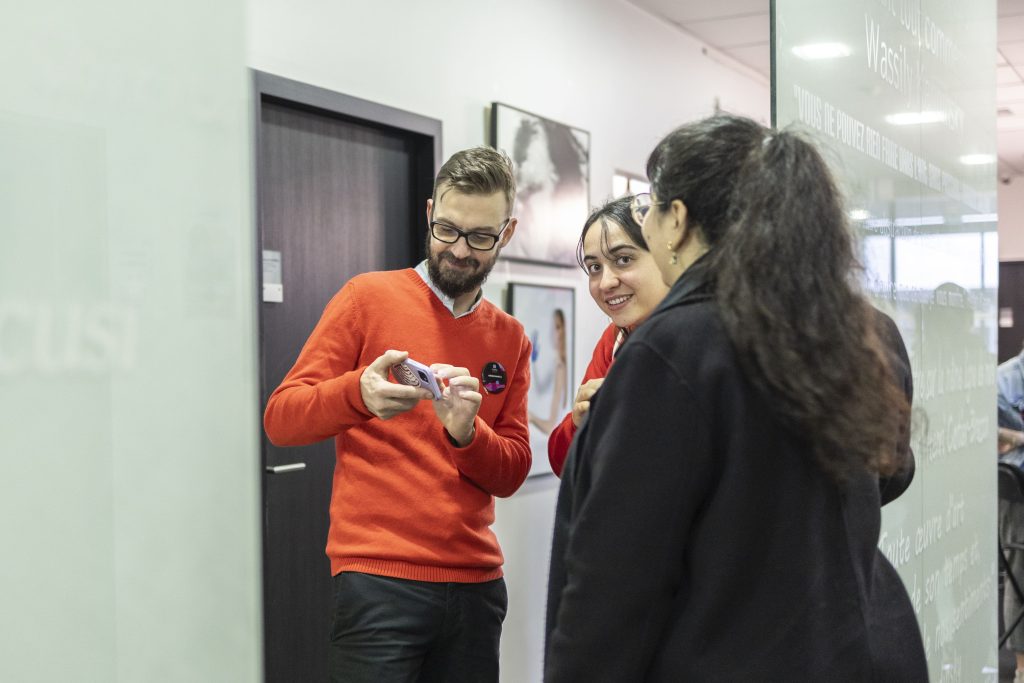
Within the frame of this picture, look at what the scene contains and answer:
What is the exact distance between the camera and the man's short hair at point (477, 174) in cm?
193

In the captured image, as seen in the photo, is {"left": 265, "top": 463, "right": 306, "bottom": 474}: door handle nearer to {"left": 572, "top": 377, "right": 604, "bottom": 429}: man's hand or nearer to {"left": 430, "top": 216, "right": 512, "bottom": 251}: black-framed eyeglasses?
{"left": 430, "top": 216, "right": 512, "bottom": 251}: black-framed eyeglasses

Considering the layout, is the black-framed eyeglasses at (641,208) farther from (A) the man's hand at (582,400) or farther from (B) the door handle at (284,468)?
(B) the door handle at (284,468)

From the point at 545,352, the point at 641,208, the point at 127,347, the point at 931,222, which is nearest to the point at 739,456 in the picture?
the point at 641,208

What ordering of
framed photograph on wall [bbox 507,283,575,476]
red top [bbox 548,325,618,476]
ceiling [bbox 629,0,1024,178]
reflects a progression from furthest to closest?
ceiling [bbox 629,0,1024,178] < framed photograph on wall [bbox 507,283,575,476] < red top [bbox 548,325,618,476]

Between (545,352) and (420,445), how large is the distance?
2.32m

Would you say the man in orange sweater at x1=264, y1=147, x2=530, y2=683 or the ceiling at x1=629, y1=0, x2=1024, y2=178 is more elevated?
the ceiling at x1=629, y1=0, x2=1024, y2=178

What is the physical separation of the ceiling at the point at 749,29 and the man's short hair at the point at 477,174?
305 cm

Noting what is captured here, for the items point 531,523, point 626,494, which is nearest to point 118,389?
point 626,494

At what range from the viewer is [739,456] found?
109cm

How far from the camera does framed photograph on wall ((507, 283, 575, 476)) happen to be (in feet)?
13.1

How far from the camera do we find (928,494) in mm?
2516

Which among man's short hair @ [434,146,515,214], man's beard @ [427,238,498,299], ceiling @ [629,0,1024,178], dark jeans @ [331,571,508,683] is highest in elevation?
ceiling @ [629,0,1024,178]

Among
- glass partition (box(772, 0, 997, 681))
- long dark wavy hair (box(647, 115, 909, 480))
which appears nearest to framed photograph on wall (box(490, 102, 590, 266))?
glass partition (box(772, 0, 997, 681))

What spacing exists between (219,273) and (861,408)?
708 millimetres
